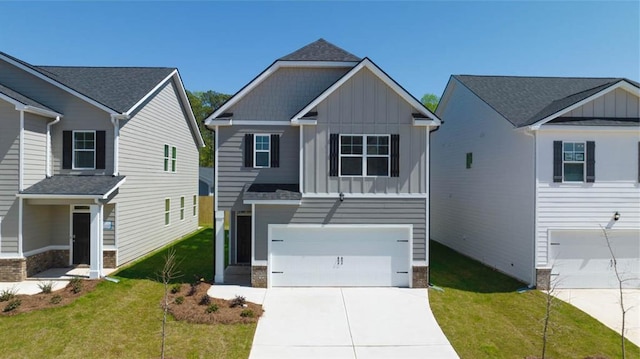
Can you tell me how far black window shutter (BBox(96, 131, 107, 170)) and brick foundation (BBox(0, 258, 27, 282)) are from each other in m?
3.93

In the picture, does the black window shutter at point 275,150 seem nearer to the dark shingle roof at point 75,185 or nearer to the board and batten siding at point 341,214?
the board and batten siding at point 341,214

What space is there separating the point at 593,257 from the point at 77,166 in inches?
726

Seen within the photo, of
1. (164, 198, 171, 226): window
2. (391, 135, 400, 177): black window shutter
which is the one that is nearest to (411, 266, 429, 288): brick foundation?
(391, 135, 400, 177): black window shutter

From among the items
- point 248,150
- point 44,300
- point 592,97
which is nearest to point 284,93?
point 248,150

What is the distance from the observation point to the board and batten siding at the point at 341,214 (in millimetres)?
11484

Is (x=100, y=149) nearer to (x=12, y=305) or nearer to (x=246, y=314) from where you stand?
(x=12, y=305)

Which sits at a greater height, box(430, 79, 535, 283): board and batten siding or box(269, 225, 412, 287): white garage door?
box(430, 79, 535, 283): board and batten siding

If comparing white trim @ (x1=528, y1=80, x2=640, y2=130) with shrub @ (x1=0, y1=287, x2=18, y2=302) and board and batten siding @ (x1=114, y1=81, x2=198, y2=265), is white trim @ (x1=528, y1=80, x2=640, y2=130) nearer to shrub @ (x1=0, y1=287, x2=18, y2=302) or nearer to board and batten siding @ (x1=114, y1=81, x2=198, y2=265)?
board and batten siding @ (x1=114, y1=81, x2=198, y2=265)

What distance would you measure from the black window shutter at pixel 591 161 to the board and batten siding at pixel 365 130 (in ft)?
17.7

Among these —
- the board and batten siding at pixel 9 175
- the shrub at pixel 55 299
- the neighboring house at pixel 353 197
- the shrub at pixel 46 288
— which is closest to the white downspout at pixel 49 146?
the board and batten siding at pixel 9 175

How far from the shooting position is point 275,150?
12.0 metres

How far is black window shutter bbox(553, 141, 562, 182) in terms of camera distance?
11.6 m

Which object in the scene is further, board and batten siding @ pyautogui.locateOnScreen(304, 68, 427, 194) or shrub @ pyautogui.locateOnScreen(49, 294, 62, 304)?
board and batten siding @ pyautogui.locateOnScreen(304, 68, 427, 194)

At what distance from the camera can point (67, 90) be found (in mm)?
12688
